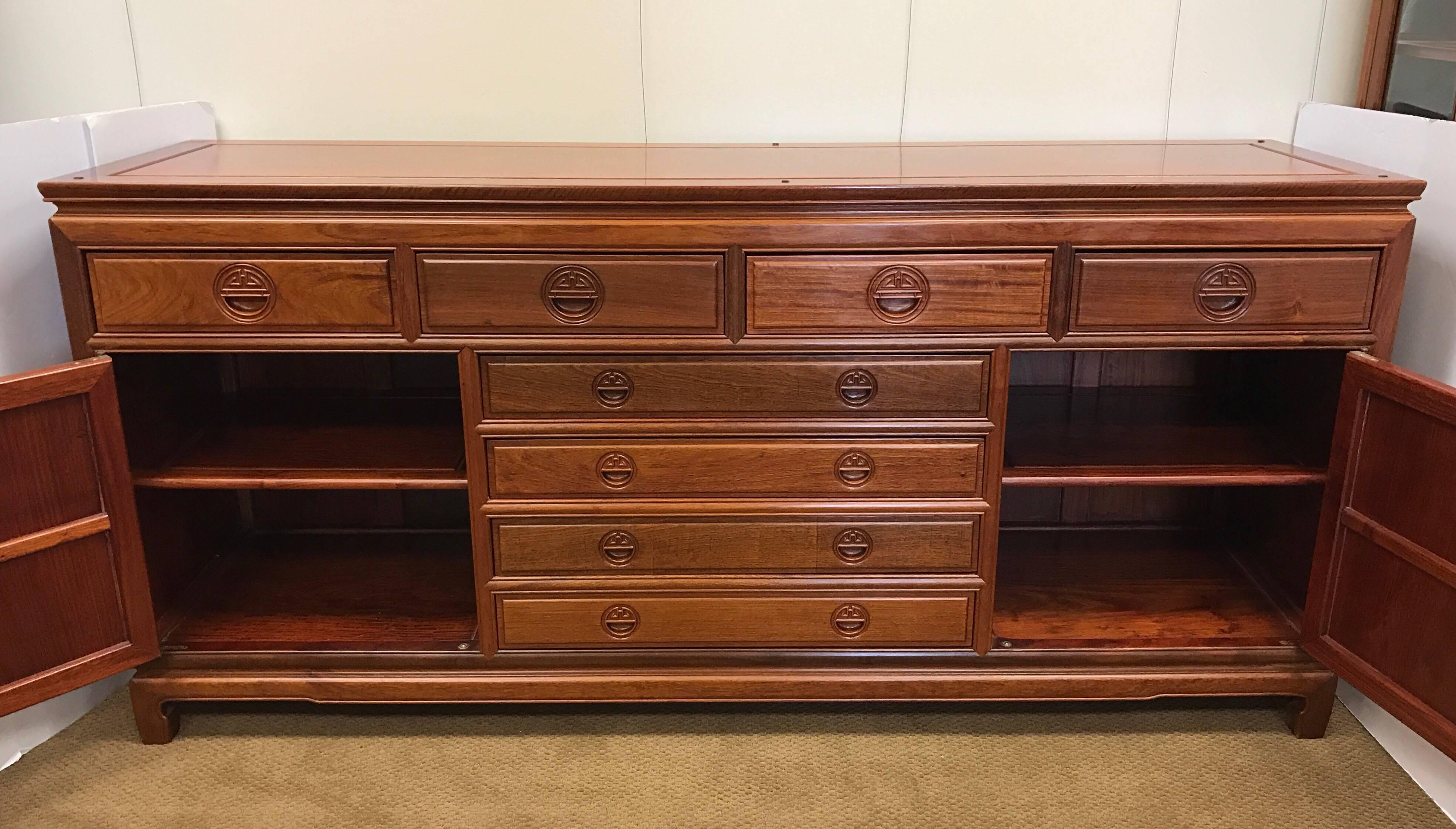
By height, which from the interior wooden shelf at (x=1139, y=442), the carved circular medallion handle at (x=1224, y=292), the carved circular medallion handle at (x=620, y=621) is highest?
the carved circular medallion handle at (x=1224, y=292)

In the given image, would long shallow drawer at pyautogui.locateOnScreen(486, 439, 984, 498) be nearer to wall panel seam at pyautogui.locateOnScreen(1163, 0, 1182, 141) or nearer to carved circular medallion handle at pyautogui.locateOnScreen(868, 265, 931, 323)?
carved circular medallion handle at pyautogui.locateOnScreen(868, 265, 931, 323)

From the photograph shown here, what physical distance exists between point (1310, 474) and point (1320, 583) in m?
0.17

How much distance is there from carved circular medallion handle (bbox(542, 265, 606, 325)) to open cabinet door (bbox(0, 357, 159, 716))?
2.10ft

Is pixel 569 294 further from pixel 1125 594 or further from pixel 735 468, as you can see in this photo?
pixel 1125 594

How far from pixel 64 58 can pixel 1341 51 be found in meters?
2.39

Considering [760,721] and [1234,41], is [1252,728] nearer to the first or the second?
[760,721]

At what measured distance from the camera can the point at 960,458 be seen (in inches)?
62.1

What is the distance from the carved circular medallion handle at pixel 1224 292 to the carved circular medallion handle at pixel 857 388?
18.8 inches

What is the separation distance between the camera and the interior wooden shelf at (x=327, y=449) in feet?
5.26

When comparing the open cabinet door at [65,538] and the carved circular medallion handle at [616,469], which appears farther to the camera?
the carved circular medallion handle at [616,469]

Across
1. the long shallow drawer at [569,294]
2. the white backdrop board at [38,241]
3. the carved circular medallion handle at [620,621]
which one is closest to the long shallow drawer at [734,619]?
the carved circular medallion handle at [620,621]

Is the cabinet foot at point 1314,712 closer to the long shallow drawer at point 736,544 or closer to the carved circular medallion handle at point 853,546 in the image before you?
the long shallow drawer at point 736,544

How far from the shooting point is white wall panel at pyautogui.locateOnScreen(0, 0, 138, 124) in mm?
1914

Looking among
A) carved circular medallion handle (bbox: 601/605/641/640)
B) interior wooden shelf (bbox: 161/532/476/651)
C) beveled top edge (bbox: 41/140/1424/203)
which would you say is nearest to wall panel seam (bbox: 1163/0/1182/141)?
beveled top edge (bbox: 41/140/1424/203)
